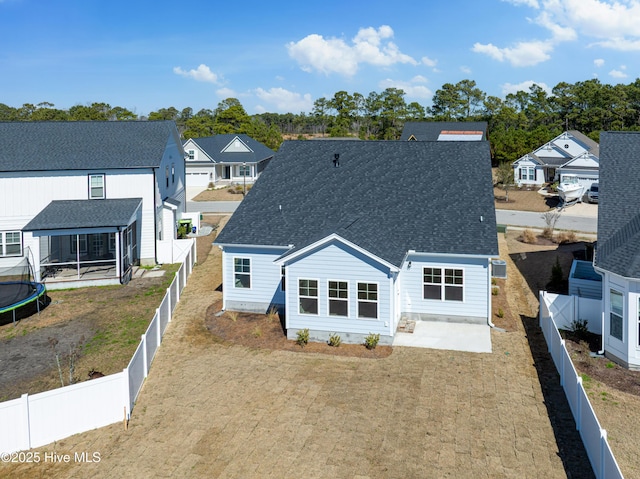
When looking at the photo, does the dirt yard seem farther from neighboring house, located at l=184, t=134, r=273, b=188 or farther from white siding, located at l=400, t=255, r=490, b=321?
neighboring house, located at l=184, t=134, r=273, b=188

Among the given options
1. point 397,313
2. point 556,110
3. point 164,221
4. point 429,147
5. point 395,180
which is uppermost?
point 556,110

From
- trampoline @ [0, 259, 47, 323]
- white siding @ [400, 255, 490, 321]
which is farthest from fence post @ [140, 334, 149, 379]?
white siding @ [400, 255, 490, 321]

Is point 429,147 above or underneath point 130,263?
above

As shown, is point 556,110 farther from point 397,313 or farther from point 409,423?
point 409,423

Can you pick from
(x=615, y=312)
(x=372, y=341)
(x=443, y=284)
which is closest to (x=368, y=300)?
(x=372, y=341)

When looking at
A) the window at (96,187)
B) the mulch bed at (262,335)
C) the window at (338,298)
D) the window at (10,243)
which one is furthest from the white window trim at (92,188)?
the window at (338,298)

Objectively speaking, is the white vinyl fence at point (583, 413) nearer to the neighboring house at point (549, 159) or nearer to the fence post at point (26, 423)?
the fence post at point (26, 423)

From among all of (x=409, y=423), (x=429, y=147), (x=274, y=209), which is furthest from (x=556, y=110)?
(x=409, y=423)
